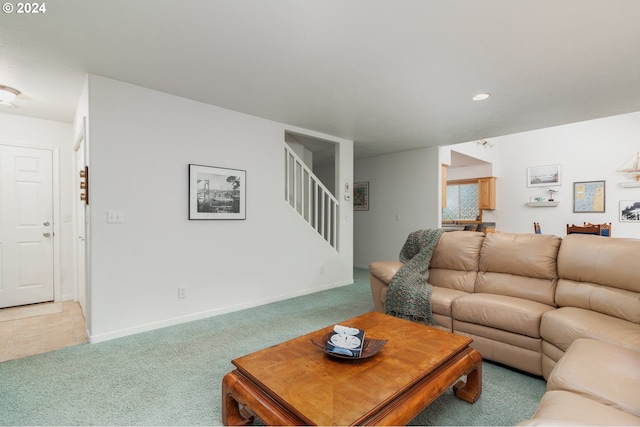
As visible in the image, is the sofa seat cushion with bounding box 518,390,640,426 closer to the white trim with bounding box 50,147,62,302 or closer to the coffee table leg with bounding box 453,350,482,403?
the coffee table leg with bounding box 453,350,482,403

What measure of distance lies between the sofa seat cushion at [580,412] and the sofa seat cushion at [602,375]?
52 mm

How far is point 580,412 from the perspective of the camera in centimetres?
108

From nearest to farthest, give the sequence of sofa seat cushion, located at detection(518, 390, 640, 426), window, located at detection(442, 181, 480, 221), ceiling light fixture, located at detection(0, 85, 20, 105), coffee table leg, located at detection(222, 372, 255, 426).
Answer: sofa seat cushion, located at detection(518, 390, 640, 426) < coffee table leg, located at detection(222, 372, 255, 426) < ceiling light fixture, located at detection(0, 85, 20, 105) < window, located at detection(442, 181, 480, 221)

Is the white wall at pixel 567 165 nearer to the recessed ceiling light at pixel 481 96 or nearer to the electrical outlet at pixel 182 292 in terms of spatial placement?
the recessed ceiling light at pixel 481 96

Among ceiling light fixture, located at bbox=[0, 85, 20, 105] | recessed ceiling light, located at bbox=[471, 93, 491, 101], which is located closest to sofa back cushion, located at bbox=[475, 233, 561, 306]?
recessed ceiling light, located at bbox=[471, 93, 491, 101]

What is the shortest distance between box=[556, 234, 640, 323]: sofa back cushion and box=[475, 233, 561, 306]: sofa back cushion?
84 millimetres

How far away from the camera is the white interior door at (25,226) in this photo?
3693mm

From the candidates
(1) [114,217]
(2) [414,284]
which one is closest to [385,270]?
(2) [414,284]

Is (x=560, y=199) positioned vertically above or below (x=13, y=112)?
below

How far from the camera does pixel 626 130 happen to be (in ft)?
21.7

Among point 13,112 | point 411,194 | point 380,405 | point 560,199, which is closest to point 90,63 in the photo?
point 13,112

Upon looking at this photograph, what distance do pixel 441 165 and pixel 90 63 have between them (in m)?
5.10

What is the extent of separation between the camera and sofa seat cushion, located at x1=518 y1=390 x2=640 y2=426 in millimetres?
1029

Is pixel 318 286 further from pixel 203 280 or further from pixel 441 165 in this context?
pixel 441 165
